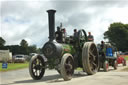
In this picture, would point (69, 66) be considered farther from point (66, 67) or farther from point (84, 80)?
point (84, 80)

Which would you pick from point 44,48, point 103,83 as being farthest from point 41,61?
point 103,83

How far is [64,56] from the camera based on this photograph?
413 inches

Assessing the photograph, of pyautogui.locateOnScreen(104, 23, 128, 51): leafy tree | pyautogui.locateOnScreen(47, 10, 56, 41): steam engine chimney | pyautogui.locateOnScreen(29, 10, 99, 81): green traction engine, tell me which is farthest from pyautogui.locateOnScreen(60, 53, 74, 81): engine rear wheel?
pyautogui.locateOnScreen(104, 23, 128, 51): leafy tree

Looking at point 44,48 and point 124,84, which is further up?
point 44,48

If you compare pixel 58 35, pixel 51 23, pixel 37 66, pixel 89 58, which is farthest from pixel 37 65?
pixel 89 58

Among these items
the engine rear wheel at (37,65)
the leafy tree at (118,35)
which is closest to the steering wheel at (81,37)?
the engine rear wheel at (37,65)

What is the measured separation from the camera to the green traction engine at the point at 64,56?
10.8 m

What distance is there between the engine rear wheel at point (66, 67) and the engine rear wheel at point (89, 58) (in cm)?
125

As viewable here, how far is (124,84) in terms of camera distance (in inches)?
327

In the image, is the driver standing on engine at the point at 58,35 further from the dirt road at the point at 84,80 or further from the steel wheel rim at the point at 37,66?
the dirt road at the point at 84,80

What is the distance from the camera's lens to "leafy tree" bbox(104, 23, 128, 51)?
66688 millimetres

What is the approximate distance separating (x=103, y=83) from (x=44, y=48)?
13.9 feet

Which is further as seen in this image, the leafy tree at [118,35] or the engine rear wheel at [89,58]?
the leafy tree at [118,35]

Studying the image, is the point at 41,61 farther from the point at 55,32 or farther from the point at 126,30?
the point at 126,30
